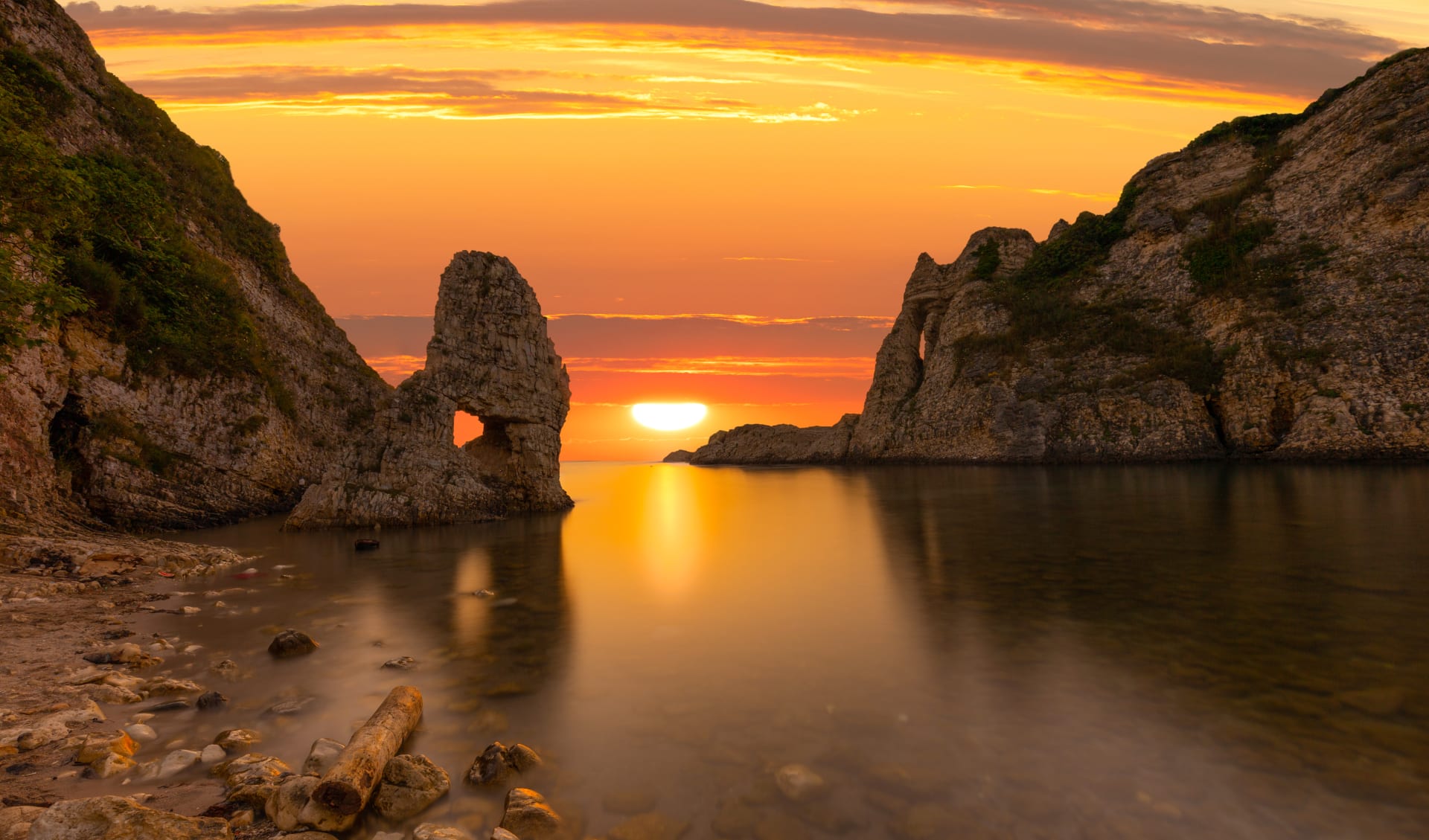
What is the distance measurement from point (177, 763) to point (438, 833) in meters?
3.33

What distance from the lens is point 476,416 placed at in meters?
33.2

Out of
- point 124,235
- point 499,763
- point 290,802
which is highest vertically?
point 124,235

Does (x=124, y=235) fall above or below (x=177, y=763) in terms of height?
above

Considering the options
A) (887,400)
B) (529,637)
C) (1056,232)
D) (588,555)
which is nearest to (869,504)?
(588,555)

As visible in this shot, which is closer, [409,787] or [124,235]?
[409,787]

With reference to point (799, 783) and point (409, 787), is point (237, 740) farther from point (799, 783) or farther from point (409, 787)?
point (799, 783)

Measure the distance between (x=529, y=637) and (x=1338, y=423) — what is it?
60.6m

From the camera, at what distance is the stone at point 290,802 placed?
6.11m

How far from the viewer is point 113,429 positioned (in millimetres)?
23812

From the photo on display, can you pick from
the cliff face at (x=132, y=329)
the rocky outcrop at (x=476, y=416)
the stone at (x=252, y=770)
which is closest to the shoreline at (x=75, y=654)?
the stone at (x=252, y=770)

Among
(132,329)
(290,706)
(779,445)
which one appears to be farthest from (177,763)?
(779,445)

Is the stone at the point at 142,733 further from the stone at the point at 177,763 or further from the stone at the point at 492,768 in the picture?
the stone at the point at 492,768

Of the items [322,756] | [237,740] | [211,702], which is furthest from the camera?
[211,702]

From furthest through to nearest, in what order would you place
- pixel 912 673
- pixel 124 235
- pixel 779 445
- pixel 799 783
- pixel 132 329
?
pixel 779 445 → pixel 124 235 → pixel 132 329 → pixel 912 673 → pixel 799 783
